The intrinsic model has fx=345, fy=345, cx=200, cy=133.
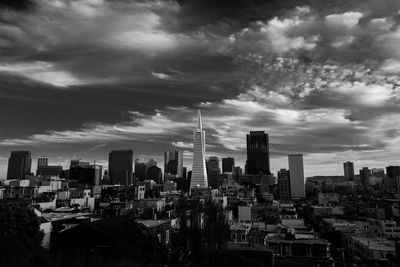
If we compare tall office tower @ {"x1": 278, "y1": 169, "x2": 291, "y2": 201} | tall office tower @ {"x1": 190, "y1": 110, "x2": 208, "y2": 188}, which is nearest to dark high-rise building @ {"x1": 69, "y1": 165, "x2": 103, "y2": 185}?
tall office tower @ {"x1": 190, "y1": 110, "x2": 208, "y2": 188}

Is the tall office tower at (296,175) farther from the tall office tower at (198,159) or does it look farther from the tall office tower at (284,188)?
the tall office tower at (198,159)

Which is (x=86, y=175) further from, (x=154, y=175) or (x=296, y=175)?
(x=296, y=175)

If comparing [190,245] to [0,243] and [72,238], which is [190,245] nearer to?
[72,238]

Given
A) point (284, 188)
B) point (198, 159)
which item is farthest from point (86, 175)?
point (284, 188)

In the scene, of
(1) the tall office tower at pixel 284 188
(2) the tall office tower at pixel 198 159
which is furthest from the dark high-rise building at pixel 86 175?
(1) the tall office tower at pixel 284 188

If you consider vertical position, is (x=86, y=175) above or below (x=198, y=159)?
below

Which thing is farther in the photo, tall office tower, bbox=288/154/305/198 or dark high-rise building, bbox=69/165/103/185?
tall office tower, bbox=288/154/305/198

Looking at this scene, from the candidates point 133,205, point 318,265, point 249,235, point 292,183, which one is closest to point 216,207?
point 249,235

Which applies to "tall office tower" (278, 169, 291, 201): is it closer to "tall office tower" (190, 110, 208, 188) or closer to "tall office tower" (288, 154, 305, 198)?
"tall office tower" (288, 154, 305, 198)
